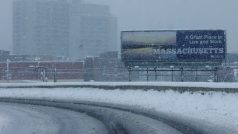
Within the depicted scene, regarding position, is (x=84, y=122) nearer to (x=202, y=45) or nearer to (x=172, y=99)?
(x=172, y=99)

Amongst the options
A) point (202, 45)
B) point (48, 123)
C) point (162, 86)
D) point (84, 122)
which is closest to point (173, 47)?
point (202, 45)

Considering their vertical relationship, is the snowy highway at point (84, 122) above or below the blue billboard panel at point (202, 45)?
below

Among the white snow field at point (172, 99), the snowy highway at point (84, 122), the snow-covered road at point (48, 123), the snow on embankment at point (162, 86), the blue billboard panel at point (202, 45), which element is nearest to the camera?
the snowy highway at point (84, 122)

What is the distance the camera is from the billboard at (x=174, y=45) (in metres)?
43.0

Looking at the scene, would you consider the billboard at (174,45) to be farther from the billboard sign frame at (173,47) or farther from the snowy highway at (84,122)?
the snowy highway at (84,122)

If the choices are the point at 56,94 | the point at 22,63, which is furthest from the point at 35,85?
the point at 22,63

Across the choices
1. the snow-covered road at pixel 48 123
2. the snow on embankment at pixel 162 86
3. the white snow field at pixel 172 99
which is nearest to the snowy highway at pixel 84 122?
the snow-covered road at pixel 48 123

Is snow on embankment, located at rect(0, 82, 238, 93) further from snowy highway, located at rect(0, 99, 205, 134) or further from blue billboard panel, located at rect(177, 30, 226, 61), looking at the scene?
blue billboard panel, located at rect(177, 30, 226, 61)

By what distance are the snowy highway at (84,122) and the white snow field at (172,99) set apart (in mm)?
1781

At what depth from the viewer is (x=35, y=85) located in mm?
38562

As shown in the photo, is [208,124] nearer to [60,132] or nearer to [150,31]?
[60,132]

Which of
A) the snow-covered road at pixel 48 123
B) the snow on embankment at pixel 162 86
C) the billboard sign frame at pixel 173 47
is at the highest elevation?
the billboard sign frame at pixel 173 47

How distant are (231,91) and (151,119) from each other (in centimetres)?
520

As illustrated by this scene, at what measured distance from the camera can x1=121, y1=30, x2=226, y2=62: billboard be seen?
43000 millimetres
